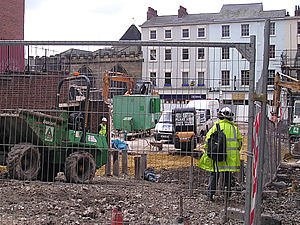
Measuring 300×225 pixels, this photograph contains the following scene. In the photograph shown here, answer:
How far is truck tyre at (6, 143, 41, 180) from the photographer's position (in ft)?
29.1

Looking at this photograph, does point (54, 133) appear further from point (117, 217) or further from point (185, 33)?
point (185, 33)

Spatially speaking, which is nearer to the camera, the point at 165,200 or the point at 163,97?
the point at 163,97

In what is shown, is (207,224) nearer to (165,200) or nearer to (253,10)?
(165,200)

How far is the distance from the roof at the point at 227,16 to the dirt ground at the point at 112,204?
141 feet

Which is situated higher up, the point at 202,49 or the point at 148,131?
the point at 202,49

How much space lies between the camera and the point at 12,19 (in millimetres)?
21297

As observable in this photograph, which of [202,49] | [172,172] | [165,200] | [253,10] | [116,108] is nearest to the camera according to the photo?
[202,49]

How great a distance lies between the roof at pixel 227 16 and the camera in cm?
4966

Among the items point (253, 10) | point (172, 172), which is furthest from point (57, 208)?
point (253, 10)

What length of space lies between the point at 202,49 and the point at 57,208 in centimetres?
361

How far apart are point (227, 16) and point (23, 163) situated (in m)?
44.6

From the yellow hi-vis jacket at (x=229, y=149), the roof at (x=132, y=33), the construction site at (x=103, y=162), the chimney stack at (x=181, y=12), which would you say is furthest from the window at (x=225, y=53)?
the roof at (x=132, y=33)

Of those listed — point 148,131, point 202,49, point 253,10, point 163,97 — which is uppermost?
point 253,10

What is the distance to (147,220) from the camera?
629 cm
